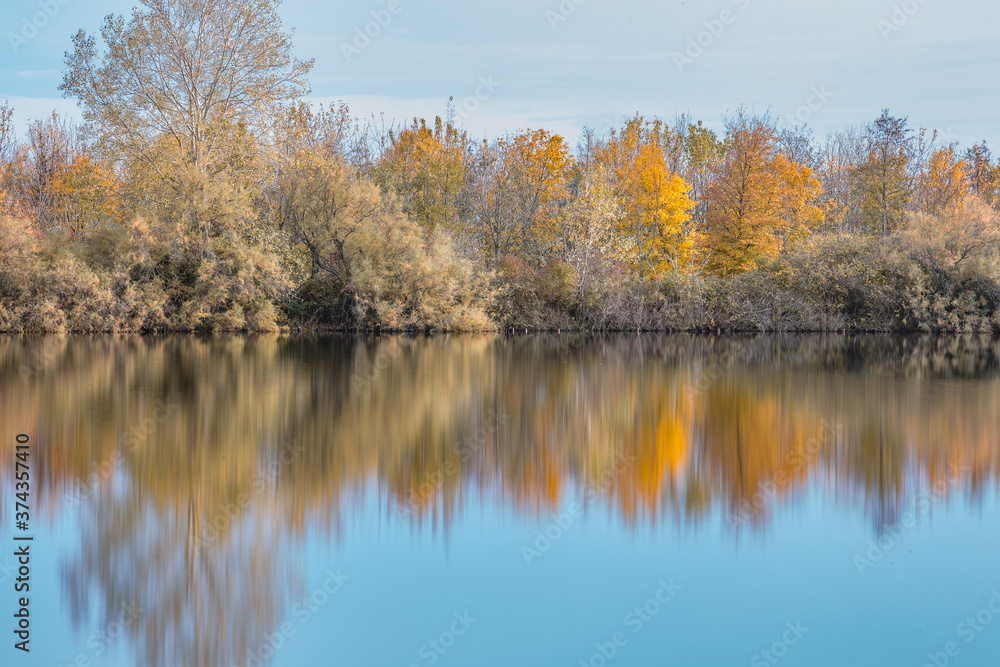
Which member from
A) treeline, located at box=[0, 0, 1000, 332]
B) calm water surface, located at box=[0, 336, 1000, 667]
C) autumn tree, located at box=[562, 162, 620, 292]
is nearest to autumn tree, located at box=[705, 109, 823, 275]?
treeline, located at box=[0, 0, 1000, 332]

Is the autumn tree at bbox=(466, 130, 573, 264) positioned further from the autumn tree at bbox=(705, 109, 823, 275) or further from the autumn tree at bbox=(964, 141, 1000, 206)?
the autumn tree at bbox=(964, 141, 1000, 206)

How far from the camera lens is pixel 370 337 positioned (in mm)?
33750

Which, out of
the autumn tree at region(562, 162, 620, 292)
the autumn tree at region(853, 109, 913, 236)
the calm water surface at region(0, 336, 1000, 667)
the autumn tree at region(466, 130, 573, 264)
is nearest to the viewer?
the calm water surface at region(0, 336, 1000, 667)

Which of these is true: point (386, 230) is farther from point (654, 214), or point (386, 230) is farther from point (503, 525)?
point (503, 525)

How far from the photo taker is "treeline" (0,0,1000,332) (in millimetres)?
33000

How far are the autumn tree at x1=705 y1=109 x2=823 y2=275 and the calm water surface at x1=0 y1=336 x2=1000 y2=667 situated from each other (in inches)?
1139

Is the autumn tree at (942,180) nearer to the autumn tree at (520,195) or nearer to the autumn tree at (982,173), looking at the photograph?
the autumn tree at (982,173)

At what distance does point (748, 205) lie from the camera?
44.0m

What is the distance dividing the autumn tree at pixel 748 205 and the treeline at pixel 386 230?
0.37ft

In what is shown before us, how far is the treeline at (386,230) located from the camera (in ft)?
108

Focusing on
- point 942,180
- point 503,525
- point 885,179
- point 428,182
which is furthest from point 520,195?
point 503,525

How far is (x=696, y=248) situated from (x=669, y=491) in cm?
3758

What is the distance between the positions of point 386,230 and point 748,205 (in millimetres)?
18857

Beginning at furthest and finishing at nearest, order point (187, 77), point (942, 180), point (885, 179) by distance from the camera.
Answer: point (942, 180) < point (885, 179) < point (187, 77)
